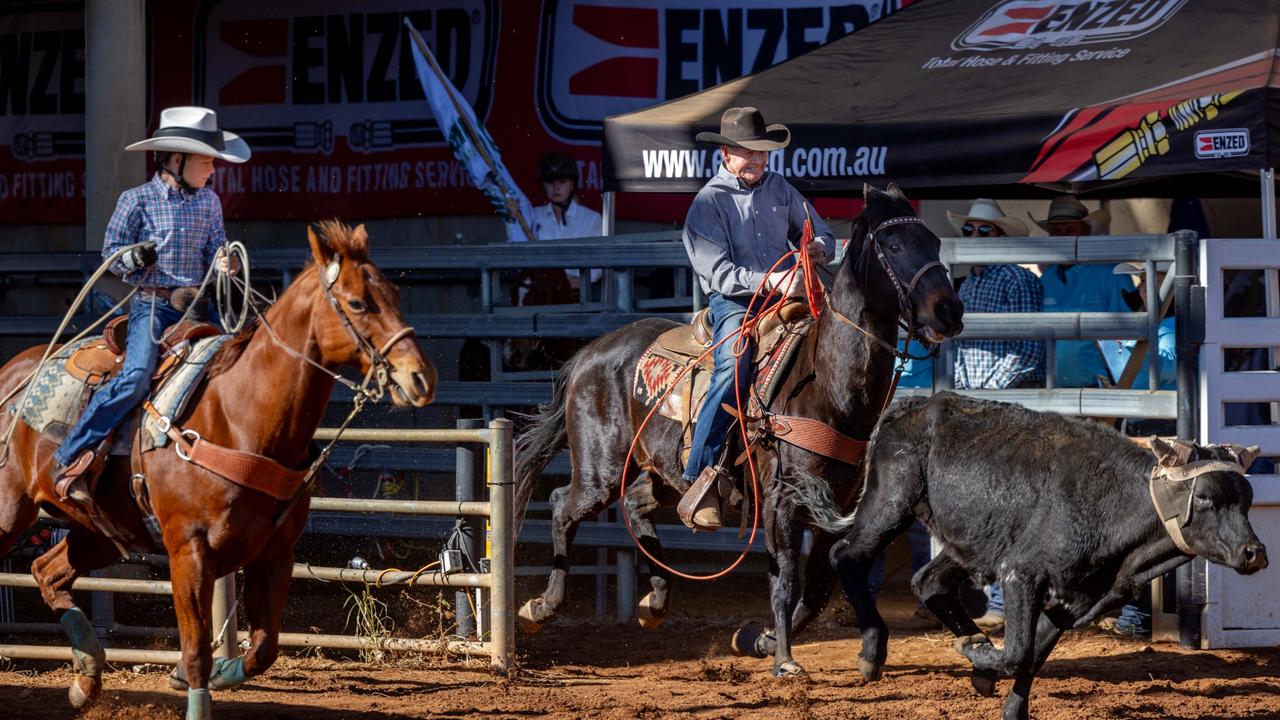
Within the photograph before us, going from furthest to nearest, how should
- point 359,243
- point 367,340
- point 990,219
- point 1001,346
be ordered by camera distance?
point 990,219 < point 1001,346 < point 359,243 < point 367,340

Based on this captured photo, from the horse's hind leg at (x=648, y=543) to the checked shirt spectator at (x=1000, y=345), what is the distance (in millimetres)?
1956

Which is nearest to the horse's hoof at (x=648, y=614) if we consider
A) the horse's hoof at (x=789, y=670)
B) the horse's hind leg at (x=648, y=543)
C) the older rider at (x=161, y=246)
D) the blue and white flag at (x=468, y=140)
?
the horse's hind leg at (x=648, y=543)

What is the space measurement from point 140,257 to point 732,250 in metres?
2.91

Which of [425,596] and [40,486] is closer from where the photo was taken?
[40,486]

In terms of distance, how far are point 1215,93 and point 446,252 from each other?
15.5ft

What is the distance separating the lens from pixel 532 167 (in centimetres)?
1334

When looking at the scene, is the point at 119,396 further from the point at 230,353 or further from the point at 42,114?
the point at 42,114

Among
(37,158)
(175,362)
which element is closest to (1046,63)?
(175,362)

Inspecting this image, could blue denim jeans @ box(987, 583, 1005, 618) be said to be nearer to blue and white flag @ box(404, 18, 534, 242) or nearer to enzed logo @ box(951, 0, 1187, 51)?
enzed logo @ box(951, 0, 1187, 51)

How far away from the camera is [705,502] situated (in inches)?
300

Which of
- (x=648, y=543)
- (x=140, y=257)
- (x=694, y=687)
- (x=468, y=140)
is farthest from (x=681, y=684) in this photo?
(x=468, y=140)

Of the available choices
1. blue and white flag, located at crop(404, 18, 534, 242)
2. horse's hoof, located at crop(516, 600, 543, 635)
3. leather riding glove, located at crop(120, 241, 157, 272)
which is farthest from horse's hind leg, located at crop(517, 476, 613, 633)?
blue and white flag, located at crop(404, 18, 534, 242)

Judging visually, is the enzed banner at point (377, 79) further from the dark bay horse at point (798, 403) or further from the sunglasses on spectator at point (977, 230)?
the dark bay horse at point (798, 403)

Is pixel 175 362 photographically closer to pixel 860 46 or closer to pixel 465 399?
pixel 465 399
